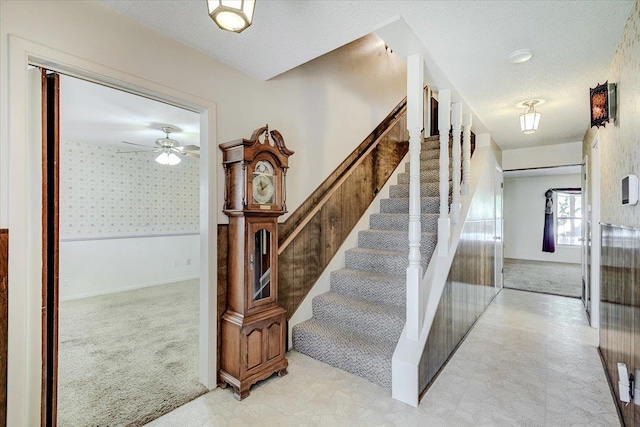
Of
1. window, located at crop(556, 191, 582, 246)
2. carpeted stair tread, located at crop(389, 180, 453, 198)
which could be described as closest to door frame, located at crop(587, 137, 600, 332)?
carpeted stair tread, located at crop(389, 180, 453, 198)

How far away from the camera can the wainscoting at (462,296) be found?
218 centimetres

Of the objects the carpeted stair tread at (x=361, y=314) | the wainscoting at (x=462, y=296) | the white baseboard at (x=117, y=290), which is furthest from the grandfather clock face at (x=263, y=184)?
the white baseboard at (x=117, y=290)

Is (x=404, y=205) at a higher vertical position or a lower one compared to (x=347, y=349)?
higher

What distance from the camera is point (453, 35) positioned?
6.16ft

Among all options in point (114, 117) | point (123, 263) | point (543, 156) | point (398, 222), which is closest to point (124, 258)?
point (123, 263)

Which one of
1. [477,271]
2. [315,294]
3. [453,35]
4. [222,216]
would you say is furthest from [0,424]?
[477,271]

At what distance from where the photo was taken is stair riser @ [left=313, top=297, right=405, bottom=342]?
2.27 metres

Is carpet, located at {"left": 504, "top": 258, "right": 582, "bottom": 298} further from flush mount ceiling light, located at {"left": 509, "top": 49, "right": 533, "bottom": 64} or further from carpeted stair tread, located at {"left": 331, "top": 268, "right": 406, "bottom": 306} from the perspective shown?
flush mount ceiling light, located at {"left": 509, "top": 49, "right": 533, "bottom": 64}

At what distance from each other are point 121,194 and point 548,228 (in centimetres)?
979

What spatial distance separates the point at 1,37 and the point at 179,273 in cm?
496

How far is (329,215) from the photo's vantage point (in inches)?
118

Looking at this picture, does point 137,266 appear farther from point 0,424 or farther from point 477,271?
point 477,271

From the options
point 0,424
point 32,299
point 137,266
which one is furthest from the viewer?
point 137,266

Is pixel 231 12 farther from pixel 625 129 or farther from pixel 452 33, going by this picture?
pixel 625 129
